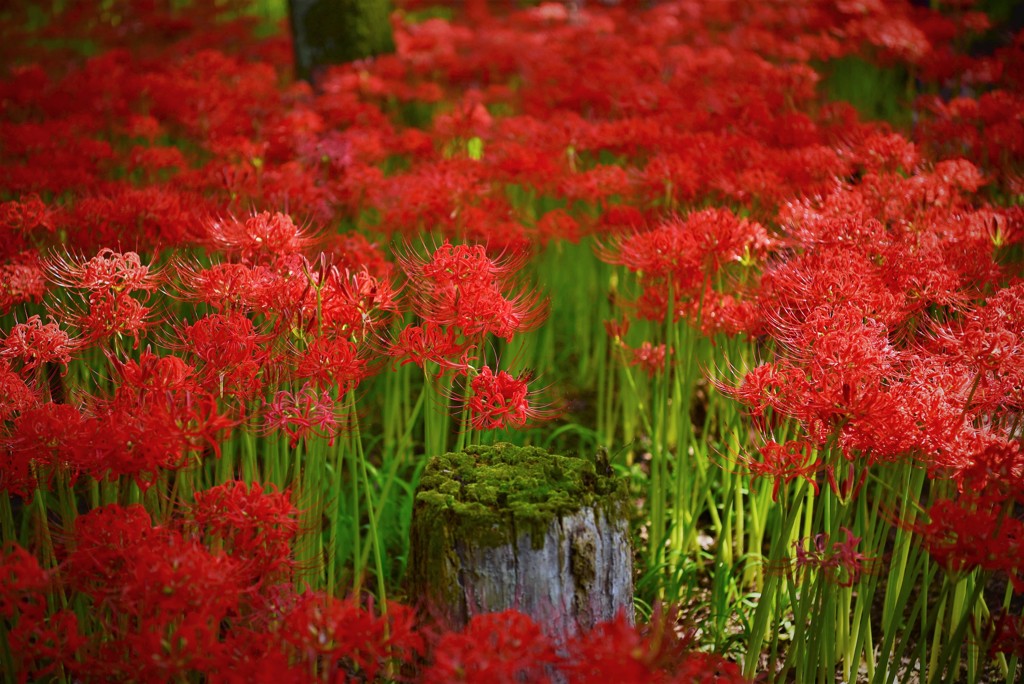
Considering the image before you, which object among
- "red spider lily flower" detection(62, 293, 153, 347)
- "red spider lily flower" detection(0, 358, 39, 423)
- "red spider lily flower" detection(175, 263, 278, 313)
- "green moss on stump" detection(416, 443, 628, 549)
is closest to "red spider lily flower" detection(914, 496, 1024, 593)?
"green moss on stump" detection(416, 443, 628, 549)

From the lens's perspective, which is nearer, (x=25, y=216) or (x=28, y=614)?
(x=28, y=614)

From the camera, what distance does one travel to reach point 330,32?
605 cm

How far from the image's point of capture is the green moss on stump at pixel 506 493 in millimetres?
1961

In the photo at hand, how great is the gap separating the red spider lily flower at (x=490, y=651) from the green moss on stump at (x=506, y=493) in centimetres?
36

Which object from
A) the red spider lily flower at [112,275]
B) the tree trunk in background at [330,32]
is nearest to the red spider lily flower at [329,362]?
the red spider lily flower at [112,275]

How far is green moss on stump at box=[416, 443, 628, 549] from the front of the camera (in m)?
1.96

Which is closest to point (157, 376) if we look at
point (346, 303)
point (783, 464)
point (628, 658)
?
point (346, 303)

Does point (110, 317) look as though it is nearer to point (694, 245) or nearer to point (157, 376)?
point (157, 376)

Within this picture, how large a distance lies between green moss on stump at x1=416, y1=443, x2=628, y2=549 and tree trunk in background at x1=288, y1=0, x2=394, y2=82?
14.9 ft

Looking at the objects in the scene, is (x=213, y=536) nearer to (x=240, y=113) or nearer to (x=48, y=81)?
(x=240, y=113)

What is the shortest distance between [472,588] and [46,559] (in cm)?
107

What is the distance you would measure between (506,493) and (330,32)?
190 inches

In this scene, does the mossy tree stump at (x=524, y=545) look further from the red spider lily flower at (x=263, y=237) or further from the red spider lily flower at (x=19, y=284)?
the red spider lily flower at (x=19, y=284)

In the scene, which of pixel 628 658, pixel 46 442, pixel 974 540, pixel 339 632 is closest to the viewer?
pixel 628 658
